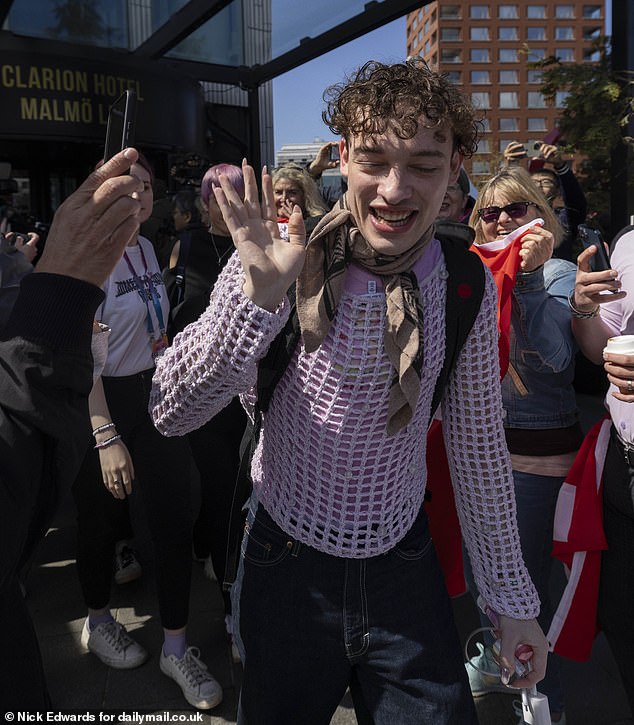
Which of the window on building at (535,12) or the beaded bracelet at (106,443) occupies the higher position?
the window on building at (535,12)

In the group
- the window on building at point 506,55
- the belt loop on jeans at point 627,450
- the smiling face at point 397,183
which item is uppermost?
the window on building at point 506,55

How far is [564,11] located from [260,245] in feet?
472

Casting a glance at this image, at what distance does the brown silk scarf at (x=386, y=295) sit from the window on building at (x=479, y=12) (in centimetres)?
13748

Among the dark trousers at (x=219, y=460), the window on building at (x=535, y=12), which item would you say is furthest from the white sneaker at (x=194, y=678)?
the window on building at (x=535, y=12)

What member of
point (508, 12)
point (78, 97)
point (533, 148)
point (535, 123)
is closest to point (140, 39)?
point (78, 97)

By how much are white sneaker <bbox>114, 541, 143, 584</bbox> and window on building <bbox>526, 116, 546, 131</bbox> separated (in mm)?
126449

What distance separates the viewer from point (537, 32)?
410ft

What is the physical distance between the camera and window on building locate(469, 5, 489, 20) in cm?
12100

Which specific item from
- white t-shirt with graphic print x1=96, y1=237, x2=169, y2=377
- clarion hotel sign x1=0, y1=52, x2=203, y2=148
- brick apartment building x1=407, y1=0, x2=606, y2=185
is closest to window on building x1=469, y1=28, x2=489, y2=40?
brick apartment building x1=407, y1=0, x2=606, y2=185

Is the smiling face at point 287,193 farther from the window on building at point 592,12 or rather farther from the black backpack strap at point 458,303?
the window on building at point 592,12

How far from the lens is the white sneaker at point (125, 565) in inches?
139

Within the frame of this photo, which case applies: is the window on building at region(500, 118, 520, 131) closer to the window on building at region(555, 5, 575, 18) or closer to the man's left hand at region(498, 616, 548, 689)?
the window on building at region(555, 5, 575, 18)

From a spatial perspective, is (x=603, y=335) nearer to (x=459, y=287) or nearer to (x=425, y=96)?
(x=459, y=287)

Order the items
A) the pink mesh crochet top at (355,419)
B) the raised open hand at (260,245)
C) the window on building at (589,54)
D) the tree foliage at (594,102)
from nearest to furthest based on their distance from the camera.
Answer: the raised open hand at (260,245)
the pink mesh crochet top at (355,419)
the tree foliage at (594,102)
the window on building at (589,54)
